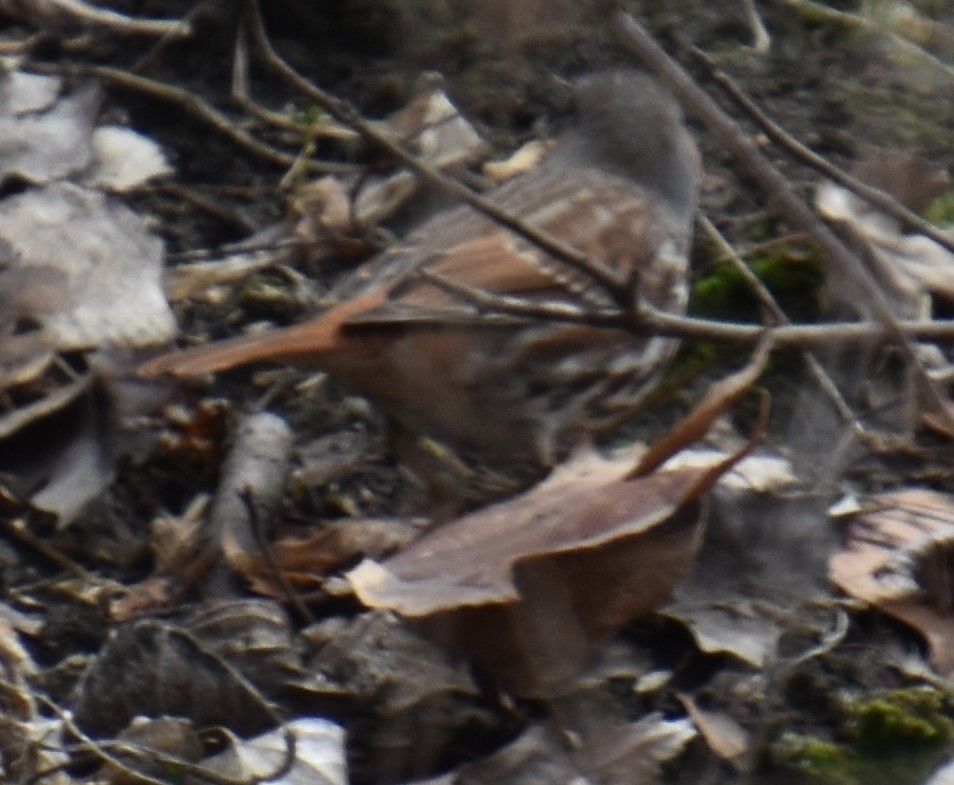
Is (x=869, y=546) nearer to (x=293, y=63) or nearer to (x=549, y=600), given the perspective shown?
(x=549, y=600)

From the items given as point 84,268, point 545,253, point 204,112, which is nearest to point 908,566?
point 545,253

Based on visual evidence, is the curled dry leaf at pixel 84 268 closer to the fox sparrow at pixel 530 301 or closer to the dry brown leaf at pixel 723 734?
the fox sparrow at pixel 530 301

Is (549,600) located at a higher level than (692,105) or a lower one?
lower

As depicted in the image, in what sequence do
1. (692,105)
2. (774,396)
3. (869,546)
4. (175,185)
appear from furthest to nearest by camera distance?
(175,185) → (774,396) → (869,546) → (692,105)

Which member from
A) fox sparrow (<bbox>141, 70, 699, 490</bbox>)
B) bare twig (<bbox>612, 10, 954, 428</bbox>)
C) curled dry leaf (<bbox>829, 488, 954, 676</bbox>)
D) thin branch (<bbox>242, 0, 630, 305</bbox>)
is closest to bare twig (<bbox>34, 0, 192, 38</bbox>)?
fox sparrow (<bbox>141, 70, 699, 490</bbox>)

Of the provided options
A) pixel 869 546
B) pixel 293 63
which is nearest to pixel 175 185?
pixel 293 63

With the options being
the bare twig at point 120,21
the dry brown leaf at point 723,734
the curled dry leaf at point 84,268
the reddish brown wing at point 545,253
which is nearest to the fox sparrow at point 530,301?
the reddish brown wing at point 545,253
